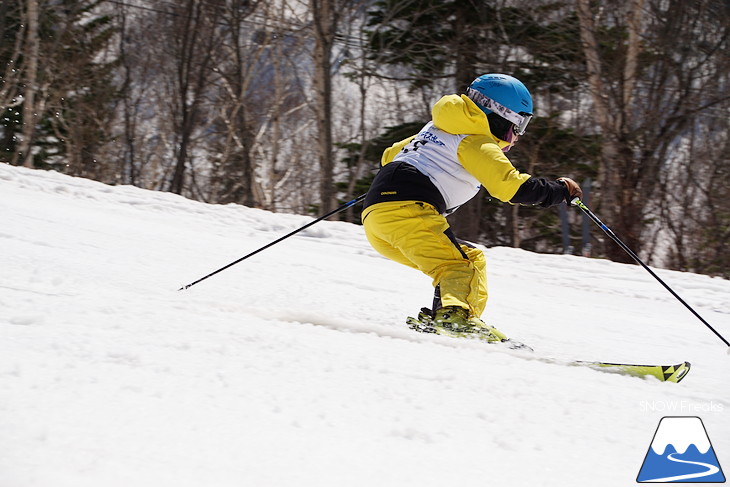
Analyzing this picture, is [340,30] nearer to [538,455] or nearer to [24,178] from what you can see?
[24,178]

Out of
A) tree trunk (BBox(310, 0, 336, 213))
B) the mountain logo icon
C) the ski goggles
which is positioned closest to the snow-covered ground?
the mountain logo icon

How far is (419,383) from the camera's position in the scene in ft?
7.75

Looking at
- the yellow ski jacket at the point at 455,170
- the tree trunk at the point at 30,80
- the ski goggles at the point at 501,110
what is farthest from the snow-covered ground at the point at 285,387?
the tree trunk at the point at 30,80

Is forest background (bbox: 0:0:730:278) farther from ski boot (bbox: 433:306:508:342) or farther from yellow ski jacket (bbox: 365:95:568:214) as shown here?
ski boot (bbox: 433:306:508:342)

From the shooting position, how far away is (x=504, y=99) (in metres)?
3.75

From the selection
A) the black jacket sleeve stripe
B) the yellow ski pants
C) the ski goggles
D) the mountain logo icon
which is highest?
the ski goggles

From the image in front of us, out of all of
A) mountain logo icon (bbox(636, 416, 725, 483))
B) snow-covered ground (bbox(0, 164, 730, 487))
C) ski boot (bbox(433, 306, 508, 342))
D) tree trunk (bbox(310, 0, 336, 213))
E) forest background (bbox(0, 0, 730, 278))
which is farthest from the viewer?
tree trunk (bbox(310, 0, 336, 213))

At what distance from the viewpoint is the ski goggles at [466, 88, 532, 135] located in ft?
12.3

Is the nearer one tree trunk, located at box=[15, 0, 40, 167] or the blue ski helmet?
the blue ski helmet

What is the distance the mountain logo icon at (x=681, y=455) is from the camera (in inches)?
73.6

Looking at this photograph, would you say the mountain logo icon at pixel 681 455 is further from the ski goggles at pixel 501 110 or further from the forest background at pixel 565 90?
the forest background at pixel 565 90

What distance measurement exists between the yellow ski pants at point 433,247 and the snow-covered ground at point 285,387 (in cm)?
42

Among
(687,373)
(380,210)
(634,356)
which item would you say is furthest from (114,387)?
(634,356)

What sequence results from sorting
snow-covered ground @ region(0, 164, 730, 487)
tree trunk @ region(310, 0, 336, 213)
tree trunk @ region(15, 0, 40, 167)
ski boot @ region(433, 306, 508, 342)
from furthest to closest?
tree trunk @ region(15, 0, 40, 167) < tree trunk @ region(310, 0, 336, 213) < ski boot @ region(433, 306, 508, 342) < snow-covered ground @ region(0, 164, 730, 487)
